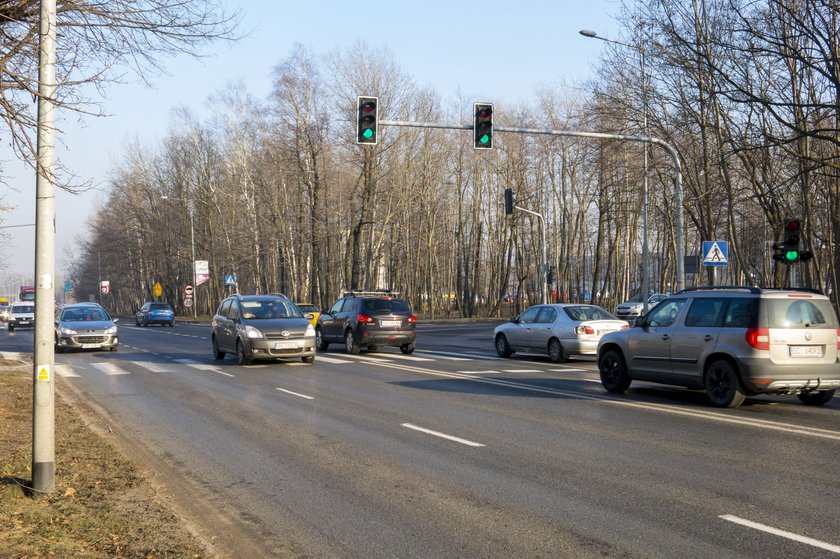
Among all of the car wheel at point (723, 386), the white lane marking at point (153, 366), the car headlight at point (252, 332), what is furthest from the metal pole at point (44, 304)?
the car headlight at point (252, 332)

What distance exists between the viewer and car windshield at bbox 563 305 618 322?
22.0 meters

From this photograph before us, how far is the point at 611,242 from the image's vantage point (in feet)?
223

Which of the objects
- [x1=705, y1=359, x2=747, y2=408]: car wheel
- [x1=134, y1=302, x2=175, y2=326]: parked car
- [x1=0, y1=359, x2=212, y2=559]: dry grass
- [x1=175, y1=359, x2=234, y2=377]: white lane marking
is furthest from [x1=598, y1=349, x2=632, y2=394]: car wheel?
[x1=134, y1=302, x2=175, y2=326]: parked car

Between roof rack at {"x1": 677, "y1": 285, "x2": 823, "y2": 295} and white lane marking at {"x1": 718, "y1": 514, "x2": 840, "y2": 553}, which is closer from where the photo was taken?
white lane marking at {"x1": 718, "y1": 514, "x2": 840, "y2": 553}

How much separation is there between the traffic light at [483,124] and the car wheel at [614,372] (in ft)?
23.1

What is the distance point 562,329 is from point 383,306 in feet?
19.8

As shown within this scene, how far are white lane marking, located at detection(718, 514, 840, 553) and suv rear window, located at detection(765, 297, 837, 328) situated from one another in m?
6.64

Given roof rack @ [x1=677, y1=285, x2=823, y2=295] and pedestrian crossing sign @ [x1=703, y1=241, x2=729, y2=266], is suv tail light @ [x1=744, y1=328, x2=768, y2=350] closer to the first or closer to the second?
roof rack @ [x1=677, y1=285, x2=823, y2=295]

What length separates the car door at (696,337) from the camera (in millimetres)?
13227

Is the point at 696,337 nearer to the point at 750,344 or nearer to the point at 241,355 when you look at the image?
the point at 750,344

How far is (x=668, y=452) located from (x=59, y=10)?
27.0ft

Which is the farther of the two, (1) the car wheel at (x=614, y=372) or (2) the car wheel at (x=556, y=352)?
(2) the car wheel at (x=556, y=352)

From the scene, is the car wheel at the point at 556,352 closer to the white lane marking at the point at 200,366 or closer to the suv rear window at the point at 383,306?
the suv rear window at the point at 383,306

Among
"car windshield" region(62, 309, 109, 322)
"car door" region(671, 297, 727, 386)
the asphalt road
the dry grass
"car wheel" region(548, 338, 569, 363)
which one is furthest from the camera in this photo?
"car windshield" region(62, 309, 109, 322)
